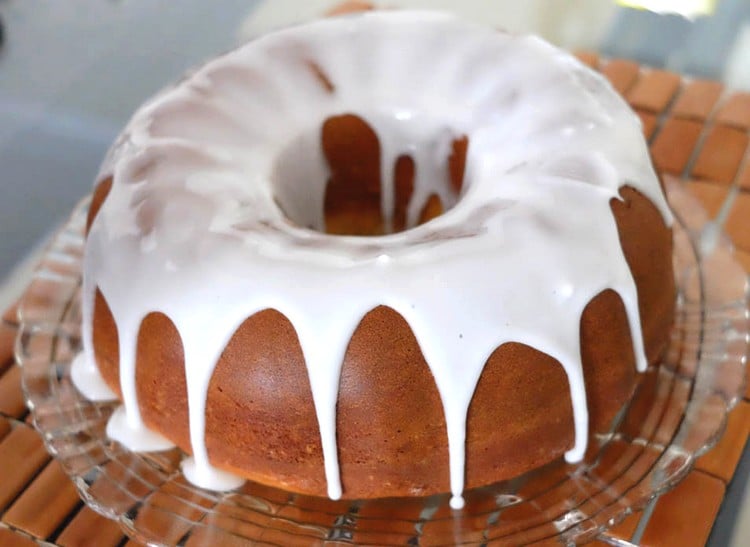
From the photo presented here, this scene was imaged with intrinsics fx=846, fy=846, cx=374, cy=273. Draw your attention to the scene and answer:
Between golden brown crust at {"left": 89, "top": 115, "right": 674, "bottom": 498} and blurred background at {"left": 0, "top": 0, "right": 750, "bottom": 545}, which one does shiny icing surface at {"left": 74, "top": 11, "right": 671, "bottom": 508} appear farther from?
blurred background at {"left": 0, "top": 0, "right": 750, "bottom": 545}

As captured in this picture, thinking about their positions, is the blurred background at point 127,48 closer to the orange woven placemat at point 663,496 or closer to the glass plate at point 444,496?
the orange woven placemat at point 663,496

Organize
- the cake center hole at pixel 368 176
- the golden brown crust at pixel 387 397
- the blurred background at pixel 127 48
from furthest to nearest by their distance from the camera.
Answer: the blurred background at pixel 127 48 → the cake center hole at pixel 368 176 → the golden brown crust at pixel 387 397

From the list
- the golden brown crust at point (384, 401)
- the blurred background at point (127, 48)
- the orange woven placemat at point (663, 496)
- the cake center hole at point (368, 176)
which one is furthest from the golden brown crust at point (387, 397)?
the blurred background at point (127, 48)

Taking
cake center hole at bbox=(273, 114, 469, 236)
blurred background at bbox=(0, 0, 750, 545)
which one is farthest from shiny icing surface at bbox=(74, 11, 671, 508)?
blurred background at bbox=(0, 0, 750, 545)

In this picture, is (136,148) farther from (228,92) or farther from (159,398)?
(159,398)

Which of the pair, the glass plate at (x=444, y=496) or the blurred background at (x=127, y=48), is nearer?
the glass plate at (x=444, y=496)

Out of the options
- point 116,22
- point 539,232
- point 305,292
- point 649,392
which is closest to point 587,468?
point 649,392

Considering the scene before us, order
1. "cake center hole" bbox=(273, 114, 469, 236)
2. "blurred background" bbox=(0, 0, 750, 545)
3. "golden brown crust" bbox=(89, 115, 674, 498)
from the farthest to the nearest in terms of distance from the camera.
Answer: "blurred background" bbox=(0, 0, 750, 545) < "cake center hole" bbox=(273, 114, 469, 236) < "golden brown crust" bbox=(89, 115, 674, 498)

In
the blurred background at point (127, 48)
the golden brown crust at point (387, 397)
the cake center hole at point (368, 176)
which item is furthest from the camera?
the blurred background at point (127, 48)
